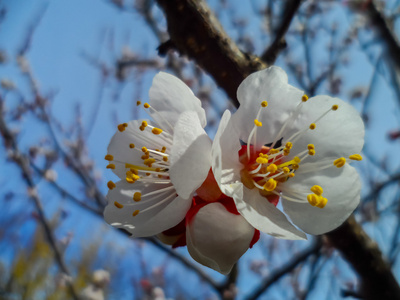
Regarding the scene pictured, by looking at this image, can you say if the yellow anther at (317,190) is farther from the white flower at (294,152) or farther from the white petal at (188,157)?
the white petal at (188,157)

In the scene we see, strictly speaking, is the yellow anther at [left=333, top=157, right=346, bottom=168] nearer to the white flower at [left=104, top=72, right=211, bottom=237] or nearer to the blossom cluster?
the blossom cluster

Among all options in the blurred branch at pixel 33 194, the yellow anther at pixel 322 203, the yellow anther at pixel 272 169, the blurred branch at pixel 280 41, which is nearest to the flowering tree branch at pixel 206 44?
the blurred branch at pixel 280 41

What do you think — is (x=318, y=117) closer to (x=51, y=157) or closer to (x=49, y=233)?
(x=49, y=233)

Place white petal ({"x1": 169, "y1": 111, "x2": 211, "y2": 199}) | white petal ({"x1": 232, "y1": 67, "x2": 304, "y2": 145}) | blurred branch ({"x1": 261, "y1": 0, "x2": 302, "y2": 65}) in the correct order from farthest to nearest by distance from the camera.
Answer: blurred branch ({"x1": 261, "y1": 0, "x2": 302, "y2": 65}), white petal ({"x1": 232, "y1": 67, "x2": 304, "y2": 145}), white petal ({"x1": 169, "y1": 111, "x2": 211, "y2": 199})

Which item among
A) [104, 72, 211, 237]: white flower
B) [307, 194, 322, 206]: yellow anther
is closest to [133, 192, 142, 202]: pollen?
[104, 72, 211, 237]: white flower

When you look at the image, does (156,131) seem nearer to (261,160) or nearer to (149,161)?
(149,161)

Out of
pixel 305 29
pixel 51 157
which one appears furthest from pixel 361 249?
pixel 51 157

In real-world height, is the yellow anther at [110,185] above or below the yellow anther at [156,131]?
below
